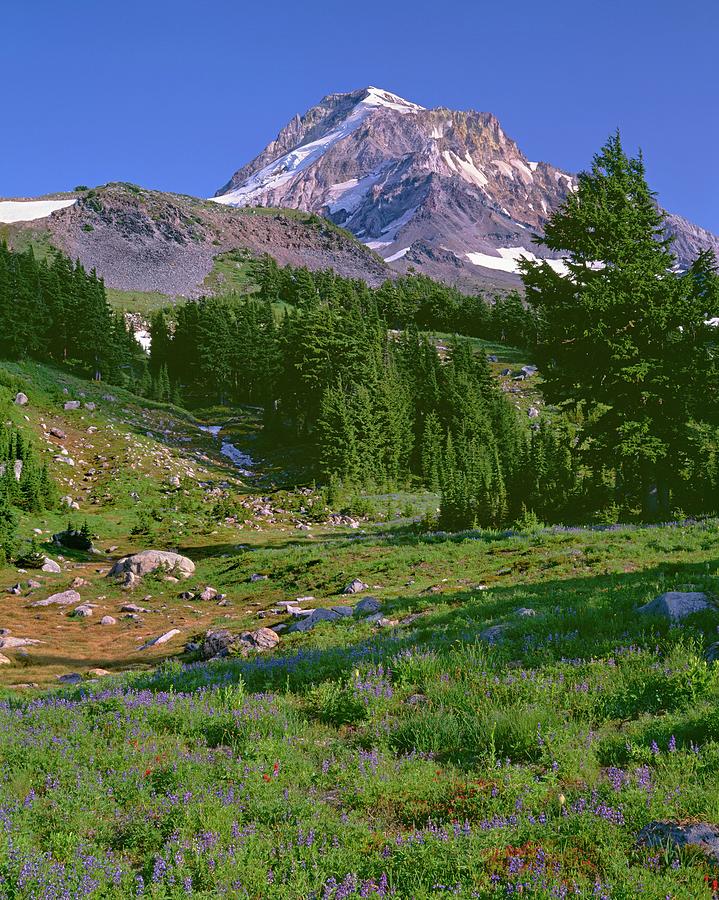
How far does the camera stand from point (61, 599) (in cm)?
2009

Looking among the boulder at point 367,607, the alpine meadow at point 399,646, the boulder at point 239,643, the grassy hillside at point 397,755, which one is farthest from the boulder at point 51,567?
the boulder at point 367,607

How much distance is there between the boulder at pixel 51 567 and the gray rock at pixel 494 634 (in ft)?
67.1

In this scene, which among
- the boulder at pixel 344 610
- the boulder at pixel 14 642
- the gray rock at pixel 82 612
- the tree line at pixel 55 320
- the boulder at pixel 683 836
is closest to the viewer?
the boulder at pixel 683 836

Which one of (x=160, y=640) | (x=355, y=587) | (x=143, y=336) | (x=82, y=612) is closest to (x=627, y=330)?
(x=355, y=587)

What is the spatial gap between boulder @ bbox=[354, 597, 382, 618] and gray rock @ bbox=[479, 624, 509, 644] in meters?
4.52

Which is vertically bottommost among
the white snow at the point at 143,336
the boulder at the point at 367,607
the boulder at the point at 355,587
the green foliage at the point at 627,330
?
the boulder at the point at 355,587

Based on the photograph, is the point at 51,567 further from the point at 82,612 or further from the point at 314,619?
the point at 314,619

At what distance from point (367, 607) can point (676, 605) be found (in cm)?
746

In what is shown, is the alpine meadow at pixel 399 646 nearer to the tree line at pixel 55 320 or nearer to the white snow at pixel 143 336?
the tree line at pixel 55 320

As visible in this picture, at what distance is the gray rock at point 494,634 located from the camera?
8.85 m

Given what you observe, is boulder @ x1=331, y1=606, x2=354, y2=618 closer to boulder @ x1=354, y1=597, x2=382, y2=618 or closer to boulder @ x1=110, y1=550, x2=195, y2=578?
boulder @ x1=354, y1=597, x2=382, y2=618

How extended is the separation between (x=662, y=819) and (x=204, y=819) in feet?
12.0

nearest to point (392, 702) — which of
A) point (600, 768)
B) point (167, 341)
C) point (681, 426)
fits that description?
point (600, 768)

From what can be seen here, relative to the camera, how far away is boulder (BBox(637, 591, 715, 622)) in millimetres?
8398
